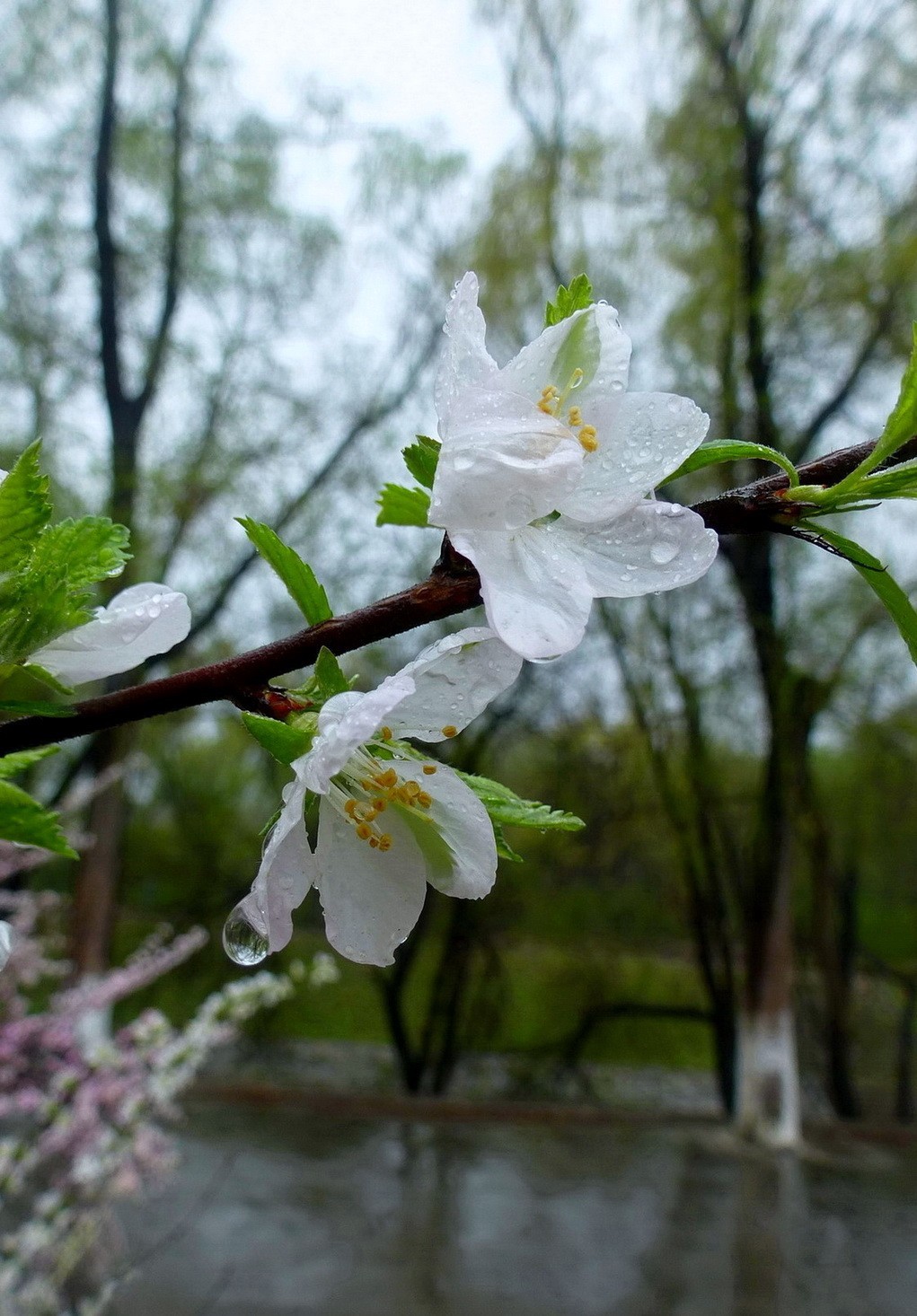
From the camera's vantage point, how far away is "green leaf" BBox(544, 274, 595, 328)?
262 millimetres

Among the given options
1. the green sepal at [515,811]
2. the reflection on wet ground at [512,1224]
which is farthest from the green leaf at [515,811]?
the reflection on wet ground at [512,1224]

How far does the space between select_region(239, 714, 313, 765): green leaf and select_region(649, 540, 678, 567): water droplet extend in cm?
10

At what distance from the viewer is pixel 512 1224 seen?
3.13 m

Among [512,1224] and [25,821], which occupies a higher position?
[25,821]

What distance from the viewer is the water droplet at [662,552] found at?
0.23 meters

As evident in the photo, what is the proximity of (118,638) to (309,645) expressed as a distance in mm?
69

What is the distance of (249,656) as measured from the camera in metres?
0.23

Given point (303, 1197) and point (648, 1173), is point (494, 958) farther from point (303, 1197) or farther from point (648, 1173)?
point (303, 1197)

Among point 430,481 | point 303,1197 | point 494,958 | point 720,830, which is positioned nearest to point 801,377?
point 720,830

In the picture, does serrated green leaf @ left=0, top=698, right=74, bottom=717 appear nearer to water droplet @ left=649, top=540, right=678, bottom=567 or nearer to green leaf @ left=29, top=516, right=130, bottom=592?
green leaf @ left=29, top=516, right=130, bottom=592

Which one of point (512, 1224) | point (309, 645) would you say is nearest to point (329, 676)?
point (309, 645)

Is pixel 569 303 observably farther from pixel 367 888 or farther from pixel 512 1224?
pixel 512 1224

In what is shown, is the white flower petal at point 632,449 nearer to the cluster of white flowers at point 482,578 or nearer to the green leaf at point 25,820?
the cluster of white flowers at point 482,578

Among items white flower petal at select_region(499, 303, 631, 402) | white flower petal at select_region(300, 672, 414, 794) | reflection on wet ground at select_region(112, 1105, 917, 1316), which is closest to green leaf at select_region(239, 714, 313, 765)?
white flower petal at select_region(300, 672, 414, 794)
